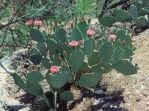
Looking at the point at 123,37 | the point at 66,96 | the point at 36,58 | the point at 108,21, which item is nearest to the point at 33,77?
the point at 66,96

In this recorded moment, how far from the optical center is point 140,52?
243 inches

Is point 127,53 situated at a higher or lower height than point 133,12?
higher

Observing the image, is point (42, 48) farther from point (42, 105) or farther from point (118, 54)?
point (118, 54)

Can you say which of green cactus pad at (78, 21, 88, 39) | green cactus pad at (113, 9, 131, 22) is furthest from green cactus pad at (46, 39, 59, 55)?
green cactus pad at (113, 9, 131, 22)

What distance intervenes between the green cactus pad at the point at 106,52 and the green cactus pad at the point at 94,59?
0.13 metres

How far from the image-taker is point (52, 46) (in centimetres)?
544

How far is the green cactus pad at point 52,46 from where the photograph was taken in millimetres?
5399

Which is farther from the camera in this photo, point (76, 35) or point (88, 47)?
point (76, 35)

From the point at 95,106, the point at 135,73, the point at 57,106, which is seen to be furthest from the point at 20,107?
the point at 135,73

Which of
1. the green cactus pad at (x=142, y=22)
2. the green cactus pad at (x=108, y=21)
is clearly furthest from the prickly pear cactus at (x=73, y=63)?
the green cactus pad at (x=108, y=21)

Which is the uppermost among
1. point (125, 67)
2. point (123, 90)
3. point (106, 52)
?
point (106, 52)

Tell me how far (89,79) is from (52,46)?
70 centimetres

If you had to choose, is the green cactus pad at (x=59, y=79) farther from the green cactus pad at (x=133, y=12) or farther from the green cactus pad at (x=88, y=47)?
the green cactus pad at (x=133, y=12)

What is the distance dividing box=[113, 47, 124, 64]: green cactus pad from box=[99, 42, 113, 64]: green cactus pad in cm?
6
